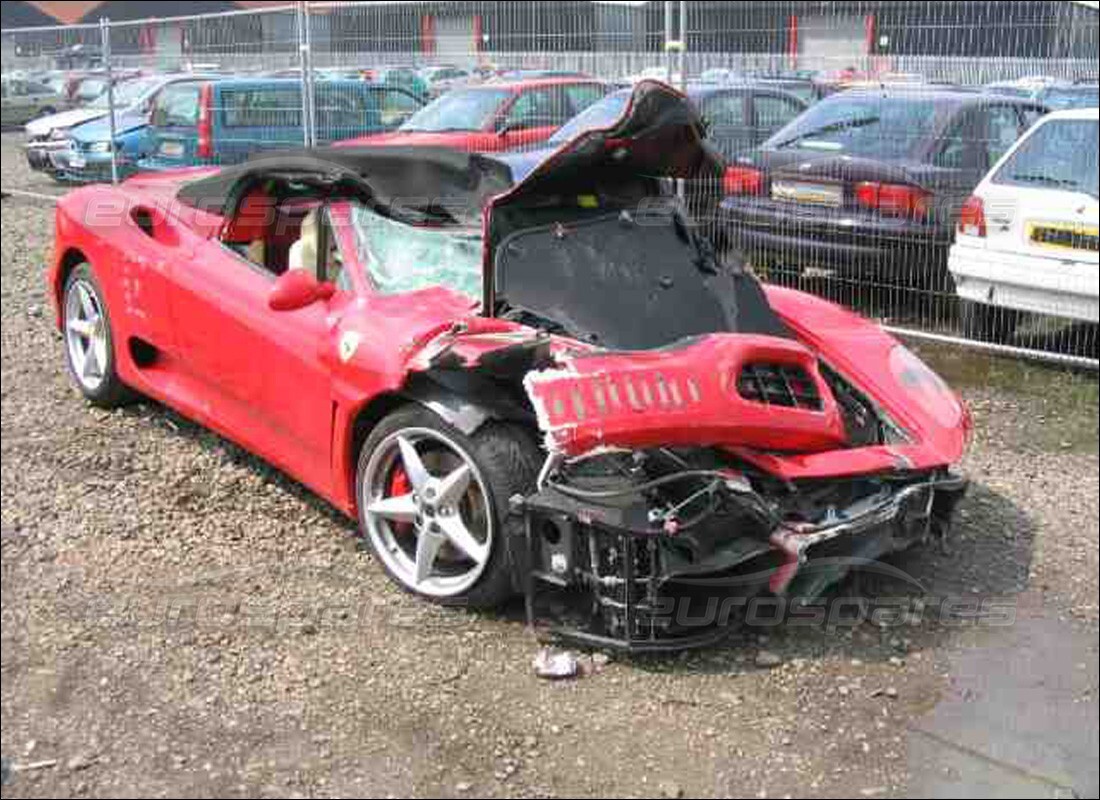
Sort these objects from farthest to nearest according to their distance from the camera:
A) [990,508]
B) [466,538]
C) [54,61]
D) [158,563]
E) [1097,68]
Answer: [54,61], [1097,68], [990,508], [158,563], [466,538]

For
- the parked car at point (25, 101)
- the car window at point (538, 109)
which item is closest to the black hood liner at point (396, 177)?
the car window at point (538, 109)

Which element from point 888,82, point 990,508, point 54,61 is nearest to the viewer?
point 990,508

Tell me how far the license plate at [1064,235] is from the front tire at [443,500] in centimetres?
444

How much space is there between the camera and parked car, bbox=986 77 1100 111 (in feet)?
25.9

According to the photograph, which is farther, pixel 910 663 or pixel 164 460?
pixel 164 460

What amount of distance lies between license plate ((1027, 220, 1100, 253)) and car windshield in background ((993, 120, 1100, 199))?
0.68 ft

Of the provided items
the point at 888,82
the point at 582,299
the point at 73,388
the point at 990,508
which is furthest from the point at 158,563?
the point at 888,82

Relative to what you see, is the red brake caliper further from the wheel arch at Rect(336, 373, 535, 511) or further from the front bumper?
the front bumper

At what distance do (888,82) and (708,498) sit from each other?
564 cm

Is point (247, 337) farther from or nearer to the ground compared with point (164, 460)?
farther from the ground

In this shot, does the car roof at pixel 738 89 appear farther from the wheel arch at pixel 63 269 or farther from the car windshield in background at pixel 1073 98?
the wheel arch at pixel 63 269

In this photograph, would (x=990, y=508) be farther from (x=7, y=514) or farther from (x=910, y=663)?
(x=7, y=514)

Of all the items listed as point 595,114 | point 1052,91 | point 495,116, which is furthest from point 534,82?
point 1052,91

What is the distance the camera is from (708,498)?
365 cm
